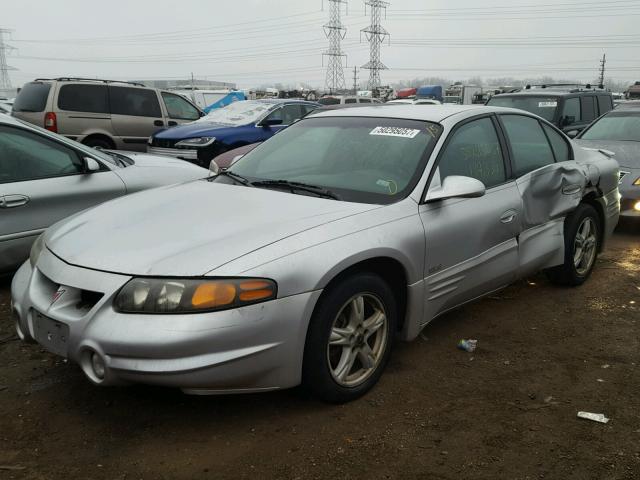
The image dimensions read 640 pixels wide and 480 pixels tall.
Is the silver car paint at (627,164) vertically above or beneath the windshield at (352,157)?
beneath

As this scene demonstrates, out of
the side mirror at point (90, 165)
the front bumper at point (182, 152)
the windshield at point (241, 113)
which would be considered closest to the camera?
the side mirror at point (90, 165)

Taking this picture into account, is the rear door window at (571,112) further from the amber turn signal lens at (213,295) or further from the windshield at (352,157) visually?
the amber turn signal lens at (213,295)

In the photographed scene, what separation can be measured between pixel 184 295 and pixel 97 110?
9.57 metres

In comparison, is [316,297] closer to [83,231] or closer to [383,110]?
[83,231]

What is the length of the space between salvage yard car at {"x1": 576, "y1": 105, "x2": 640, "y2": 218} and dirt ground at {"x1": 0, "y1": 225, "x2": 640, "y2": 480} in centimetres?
331

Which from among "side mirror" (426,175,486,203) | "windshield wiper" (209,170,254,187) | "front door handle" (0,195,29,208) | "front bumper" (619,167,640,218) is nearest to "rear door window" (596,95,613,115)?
"front bumper" (619,167,640,218)

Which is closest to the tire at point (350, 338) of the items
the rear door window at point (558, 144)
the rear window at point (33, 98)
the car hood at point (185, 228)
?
the car hood at point (185, 228)

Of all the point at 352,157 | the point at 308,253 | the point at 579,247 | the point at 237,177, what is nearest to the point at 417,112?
the point at 352,157

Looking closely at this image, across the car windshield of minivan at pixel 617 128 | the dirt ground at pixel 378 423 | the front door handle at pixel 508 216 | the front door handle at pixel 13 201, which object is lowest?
the dirt ground at pixel 378 423

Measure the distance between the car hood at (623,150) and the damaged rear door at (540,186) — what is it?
285 cm

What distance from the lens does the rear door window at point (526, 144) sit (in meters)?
4.23

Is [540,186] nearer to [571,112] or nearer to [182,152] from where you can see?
[182,152]

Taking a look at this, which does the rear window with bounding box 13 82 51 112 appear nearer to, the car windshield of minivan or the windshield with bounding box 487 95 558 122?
the windshield with bounding box 487 95 558 122

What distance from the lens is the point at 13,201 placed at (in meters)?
4.43
